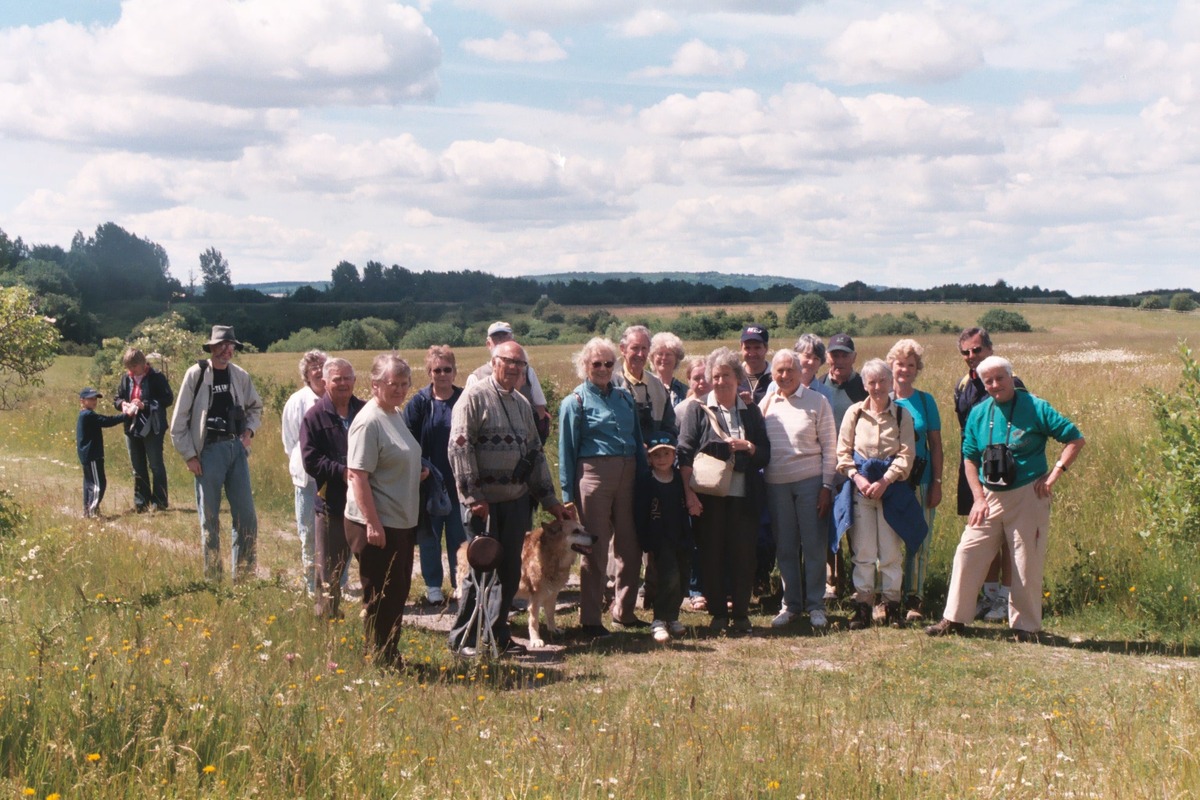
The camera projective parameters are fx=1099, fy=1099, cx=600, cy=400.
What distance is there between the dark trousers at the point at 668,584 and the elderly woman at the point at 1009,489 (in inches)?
71.6

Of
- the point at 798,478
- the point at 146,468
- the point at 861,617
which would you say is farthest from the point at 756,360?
the point at 146,468

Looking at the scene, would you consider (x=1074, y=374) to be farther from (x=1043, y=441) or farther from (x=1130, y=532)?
(x=1043, y=441)

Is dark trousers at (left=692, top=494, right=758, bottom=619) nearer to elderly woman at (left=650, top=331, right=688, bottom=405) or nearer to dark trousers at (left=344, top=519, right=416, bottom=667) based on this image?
elderly woman at (left=650, top=331, right=688, bottom=405)

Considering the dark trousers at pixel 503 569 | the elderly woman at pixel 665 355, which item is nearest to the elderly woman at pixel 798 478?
the elderly woman at pixel 665 355

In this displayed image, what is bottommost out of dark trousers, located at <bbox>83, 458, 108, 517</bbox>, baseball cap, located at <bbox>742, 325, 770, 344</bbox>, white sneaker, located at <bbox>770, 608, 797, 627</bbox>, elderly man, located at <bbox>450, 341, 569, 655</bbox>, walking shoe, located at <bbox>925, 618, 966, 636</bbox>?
white sneaker, located at <bbox>770, 608, 797, 627</bbox>

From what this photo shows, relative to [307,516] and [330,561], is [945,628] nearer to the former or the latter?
[330,561]

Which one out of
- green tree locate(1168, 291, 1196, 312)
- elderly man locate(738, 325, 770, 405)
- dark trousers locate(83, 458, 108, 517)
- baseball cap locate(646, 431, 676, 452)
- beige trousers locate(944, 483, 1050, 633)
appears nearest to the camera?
beige trousers locate(944, 483, 1050, 633)

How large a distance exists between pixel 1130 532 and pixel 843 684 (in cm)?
375

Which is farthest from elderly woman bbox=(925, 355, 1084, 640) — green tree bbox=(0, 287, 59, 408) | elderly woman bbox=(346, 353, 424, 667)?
green tree bbox=(0, 287, 59, 408)

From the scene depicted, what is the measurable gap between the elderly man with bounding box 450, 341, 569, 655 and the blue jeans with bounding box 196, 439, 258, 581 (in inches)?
93.4

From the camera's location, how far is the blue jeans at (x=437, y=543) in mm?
8633

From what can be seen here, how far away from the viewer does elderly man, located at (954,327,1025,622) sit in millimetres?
8078

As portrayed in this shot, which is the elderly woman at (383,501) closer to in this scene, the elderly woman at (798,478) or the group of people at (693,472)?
the group of people at (693,472)

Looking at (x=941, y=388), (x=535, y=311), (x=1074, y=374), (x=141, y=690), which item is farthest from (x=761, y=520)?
(x=535, y=311)
